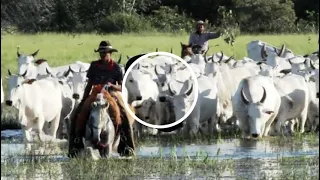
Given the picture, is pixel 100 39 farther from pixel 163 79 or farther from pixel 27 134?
pixel 163 79

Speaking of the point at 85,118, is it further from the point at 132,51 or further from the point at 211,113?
the point at 211,113

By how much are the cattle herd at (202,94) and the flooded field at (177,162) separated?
63.5 inches

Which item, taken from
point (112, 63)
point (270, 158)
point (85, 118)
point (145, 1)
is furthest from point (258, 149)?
point (145, 1)

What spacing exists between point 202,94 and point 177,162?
5593mm

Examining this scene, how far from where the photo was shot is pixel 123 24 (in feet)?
34.6

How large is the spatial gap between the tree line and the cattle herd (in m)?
4.61

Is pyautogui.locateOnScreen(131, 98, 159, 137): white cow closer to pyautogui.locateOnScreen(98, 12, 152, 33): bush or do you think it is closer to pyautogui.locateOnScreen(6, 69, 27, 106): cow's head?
pyautogui.locateOnScreen(6, 69, 27, 106): cow's head

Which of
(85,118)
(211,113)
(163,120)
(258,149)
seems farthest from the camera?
(211,113)

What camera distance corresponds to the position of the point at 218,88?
1920 cm

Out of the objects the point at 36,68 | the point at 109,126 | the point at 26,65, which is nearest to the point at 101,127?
the point at 109,126

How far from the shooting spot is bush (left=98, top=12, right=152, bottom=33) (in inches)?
408

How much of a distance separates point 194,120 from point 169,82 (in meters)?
1.01

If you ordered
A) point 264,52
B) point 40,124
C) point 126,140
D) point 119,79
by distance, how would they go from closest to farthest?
point 119,79 < point 126,140 < point 40,124 < point 264,52

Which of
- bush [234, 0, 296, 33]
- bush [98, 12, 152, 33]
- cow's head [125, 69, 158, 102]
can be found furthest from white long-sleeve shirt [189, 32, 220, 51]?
cow's head [125, 69, 158, 102]
